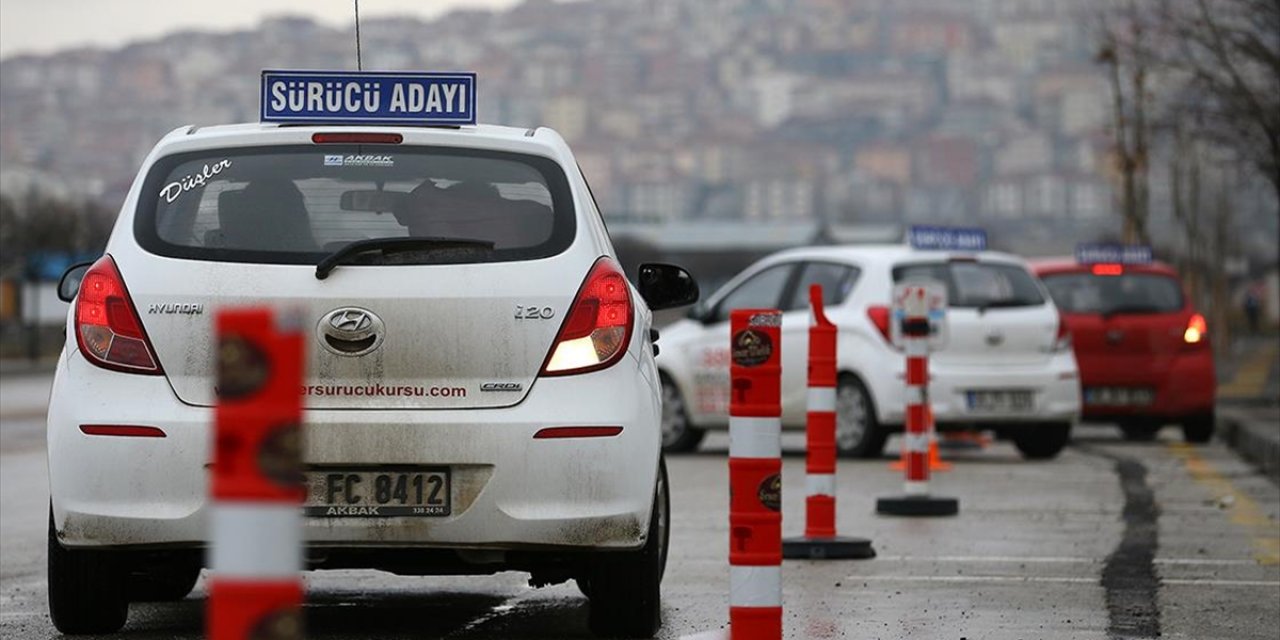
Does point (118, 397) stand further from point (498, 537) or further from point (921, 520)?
point (921, 520)

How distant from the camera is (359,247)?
7.40 meters

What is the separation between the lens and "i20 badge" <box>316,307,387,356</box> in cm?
728

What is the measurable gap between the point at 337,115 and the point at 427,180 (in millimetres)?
506

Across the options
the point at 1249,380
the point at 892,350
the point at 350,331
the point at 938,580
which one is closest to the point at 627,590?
the point at 350,331

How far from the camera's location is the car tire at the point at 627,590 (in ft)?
25.1

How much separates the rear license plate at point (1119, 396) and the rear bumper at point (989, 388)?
2464mm

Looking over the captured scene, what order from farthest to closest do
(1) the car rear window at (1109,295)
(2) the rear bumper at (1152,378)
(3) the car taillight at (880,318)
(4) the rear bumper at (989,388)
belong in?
(1) the car rear window at (1109,295), (2) the rear bumper at (1152,378), (3) the car taillight at (880,318), (4) the rear bumper at (989,388)

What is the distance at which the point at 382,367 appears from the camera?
727 centimetres

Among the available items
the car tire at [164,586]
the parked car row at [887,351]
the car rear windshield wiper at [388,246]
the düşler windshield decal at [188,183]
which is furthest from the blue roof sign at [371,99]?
the parked car row at [887,351]

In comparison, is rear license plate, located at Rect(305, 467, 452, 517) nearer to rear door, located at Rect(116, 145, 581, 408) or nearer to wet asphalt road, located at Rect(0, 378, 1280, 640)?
rear door, located at Rect(116, 145, 581, 408)

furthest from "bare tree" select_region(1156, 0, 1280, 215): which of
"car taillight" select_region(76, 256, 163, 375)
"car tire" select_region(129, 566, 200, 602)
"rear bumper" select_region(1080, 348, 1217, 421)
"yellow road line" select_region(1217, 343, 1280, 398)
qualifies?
"car taillight" select_region(76, 256, 163, 375)

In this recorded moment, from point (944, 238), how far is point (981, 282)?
43cm

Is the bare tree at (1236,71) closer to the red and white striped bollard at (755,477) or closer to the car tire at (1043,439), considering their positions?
the car tire at (1043,439)

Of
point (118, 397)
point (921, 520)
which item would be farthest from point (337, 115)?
point (921, 520)
